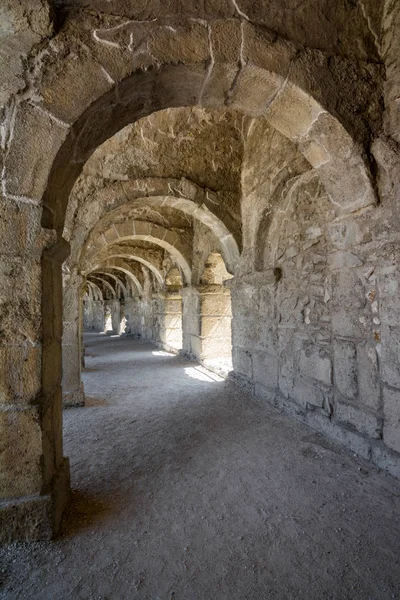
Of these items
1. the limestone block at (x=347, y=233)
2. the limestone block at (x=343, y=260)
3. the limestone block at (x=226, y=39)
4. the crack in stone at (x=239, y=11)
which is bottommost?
the limestone block at (x=343, y=260)

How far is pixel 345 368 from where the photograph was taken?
107 inches

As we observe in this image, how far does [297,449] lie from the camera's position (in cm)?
278

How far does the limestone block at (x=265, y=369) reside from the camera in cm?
398

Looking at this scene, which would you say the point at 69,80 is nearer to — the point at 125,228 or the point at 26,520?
the point at 26,520

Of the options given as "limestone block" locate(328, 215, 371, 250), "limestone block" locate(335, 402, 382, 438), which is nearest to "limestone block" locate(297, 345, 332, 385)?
"limestone block" locate(335, 402, 382, 438)

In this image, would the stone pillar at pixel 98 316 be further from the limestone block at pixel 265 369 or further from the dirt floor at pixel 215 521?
the dirt floor at pixel 215 521

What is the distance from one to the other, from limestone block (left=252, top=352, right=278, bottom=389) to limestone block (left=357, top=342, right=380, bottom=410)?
1.42 meters

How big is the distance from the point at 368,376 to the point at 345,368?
0.76 ft

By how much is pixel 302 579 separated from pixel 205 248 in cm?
587

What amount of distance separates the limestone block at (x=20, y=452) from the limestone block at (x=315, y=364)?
241 cm

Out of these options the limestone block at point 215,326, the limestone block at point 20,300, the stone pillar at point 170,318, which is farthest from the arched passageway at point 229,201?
the stone pillar at point 170,318

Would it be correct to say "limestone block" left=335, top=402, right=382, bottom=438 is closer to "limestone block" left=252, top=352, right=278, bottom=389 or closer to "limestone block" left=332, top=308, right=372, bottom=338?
"limestone block" left=332, top=308, right=372, bottom=338

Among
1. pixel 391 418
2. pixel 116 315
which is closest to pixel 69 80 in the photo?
pixel 391 418

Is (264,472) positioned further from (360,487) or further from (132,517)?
(132,517)
